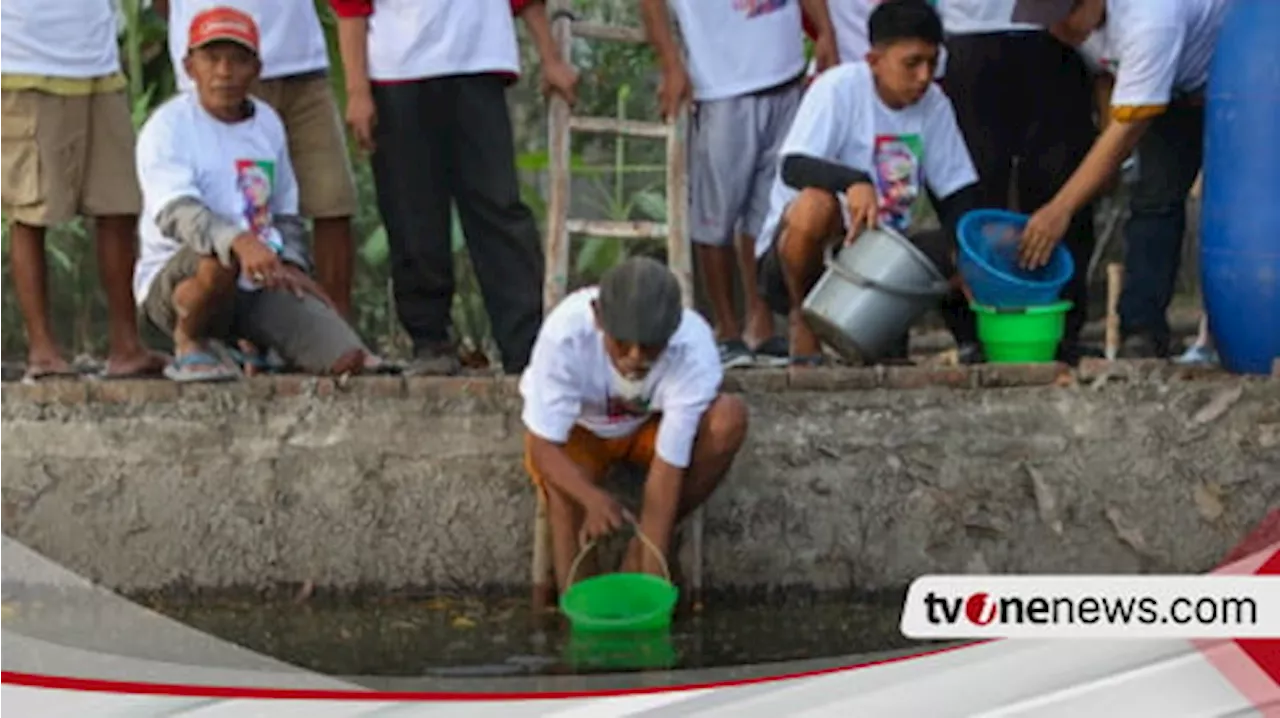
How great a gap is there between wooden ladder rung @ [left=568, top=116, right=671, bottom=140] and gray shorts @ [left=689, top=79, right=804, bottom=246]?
7 cm

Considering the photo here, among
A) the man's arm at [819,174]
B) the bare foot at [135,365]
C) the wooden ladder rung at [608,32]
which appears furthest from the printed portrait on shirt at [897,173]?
the bare foot at [135,365]

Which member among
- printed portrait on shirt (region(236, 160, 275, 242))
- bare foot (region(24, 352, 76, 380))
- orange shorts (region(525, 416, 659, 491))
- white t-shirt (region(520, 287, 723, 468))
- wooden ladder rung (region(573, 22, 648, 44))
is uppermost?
wooden ladder rung (region(573, 22, 648, 44))

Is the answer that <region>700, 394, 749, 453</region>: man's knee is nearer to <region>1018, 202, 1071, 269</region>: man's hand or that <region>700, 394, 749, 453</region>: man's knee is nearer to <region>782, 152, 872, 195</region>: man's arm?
<region>782, 152, 872, 195</region>: man's arm

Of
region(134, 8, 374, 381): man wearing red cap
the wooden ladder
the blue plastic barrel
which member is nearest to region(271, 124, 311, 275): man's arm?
region(134, 8, 374, 381): man wearing red cap

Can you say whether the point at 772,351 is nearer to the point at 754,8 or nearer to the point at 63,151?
the point at 754,8

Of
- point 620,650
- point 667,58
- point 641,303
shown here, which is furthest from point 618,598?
point 667,58

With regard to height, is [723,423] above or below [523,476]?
above

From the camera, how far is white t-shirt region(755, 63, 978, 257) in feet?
15.4

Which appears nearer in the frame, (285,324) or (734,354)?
(285,324)

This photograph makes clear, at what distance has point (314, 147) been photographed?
16.4 feet

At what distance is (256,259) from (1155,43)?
1.63 metres

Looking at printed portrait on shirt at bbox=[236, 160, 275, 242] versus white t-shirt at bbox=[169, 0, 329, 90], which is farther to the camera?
white t-shirt at bbox=[169, 0, 329, 90]

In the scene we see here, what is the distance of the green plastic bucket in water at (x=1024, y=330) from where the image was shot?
15.1ft

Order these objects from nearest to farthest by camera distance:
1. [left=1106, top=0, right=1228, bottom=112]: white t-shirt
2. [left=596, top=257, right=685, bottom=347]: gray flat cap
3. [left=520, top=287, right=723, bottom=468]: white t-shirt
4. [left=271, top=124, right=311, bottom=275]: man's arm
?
[left=596, top=257, right=685, bottom=347]: gray flat cap → [left=520, top=287, right=723, bottom=468]: white t-shirt → [left=1106, top=0, right=1228, bottom=112]: white t-shirt → [left=271, top=124, right=311, bottom=275]: man's arm
